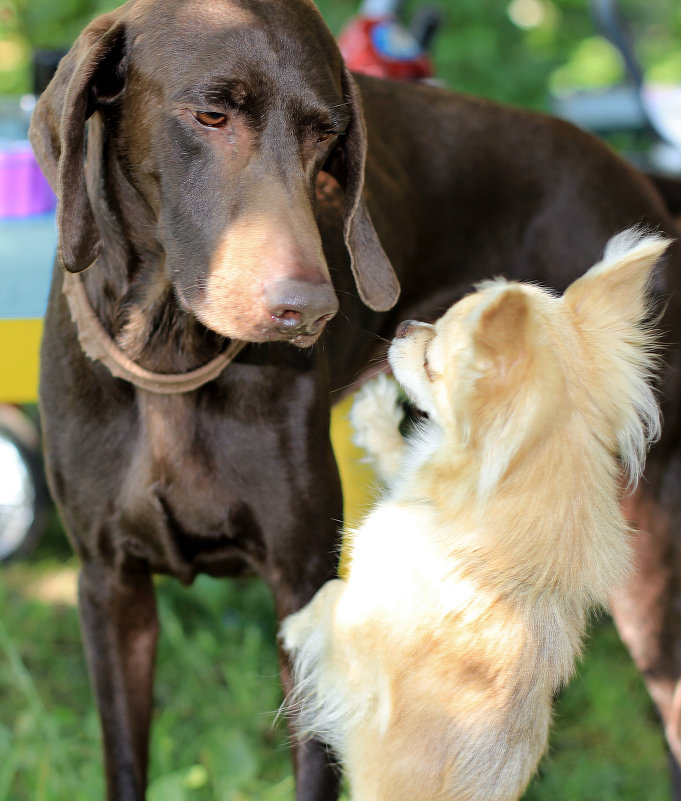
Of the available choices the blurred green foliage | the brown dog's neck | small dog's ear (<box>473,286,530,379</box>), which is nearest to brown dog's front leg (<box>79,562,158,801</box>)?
the brown dog's neck

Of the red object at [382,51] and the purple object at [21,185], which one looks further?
the red object at [382,51]

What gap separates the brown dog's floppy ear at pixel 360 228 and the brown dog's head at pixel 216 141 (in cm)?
9

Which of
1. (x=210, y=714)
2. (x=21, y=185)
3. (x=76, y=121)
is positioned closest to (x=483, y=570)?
(x=76, y=121)

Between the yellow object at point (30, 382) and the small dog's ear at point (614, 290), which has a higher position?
the small dog's ear at point (614, 290)

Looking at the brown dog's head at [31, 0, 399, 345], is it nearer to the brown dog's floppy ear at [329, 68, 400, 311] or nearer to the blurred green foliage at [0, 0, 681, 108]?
the brown dog's floppy ear at [329, 68, 400, 311]

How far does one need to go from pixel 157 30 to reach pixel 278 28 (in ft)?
0.83

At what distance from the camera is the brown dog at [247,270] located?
208cm

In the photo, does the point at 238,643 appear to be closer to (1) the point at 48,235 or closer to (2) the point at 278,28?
(1) the point at 48,235

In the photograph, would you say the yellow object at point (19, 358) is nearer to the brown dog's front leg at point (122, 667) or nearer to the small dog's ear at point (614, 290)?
the brown dog's front leg at point (122, 667)

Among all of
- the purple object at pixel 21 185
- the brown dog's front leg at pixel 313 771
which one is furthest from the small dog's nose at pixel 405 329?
the purple object at pixel 21 185

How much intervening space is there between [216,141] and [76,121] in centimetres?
29

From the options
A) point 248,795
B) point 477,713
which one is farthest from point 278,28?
point 248,795

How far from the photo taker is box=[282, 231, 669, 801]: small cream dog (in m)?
2.17

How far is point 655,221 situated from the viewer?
3.07 meters
